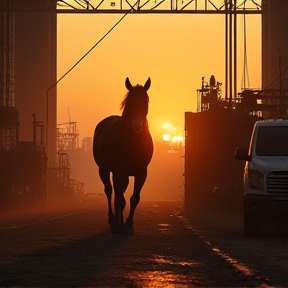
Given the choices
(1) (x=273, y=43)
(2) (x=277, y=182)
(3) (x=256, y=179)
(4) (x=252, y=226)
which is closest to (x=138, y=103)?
(3) (x=256, y=179)

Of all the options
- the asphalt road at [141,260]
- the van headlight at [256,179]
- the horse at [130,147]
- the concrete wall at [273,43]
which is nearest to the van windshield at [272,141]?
the van headlight at [256,179]

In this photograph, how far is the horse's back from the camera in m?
21.8

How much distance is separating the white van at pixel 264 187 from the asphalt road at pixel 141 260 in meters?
0.38

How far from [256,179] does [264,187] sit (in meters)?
0.24

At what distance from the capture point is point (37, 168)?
85.4 meters

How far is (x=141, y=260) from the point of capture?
12.8 metres

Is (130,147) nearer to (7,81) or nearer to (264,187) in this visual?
(264,187)

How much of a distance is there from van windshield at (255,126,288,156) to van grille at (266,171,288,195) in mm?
957

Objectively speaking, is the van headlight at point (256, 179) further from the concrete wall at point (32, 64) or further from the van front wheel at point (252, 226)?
the concrete wall at point (32, 64)

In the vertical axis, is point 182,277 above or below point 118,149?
below

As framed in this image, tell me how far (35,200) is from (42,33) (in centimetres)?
4815

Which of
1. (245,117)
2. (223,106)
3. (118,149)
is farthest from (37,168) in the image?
(118,149)

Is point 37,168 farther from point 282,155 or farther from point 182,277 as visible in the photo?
point 182,277

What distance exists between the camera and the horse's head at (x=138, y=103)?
20000 mm
